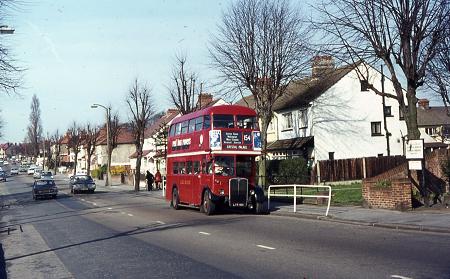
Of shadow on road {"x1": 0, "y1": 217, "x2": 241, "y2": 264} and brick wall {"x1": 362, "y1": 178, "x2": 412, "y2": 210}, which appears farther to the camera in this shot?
brick wall {"x1": 362, "y1": 178, "x2": 412, "y2": 210}

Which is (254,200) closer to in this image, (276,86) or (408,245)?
(408,245)

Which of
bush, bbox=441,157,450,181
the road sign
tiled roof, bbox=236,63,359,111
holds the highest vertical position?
A: tiled roof, bbox=236,63,359,111

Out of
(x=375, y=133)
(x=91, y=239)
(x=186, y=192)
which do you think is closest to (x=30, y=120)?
(x=375, y=133)

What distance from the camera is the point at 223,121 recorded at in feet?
74.5

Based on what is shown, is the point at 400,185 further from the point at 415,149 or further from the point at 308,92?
the point at 308,92

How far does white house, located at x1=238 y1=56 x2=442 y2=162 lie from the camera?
140ft

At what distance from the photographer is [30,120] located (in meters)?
139

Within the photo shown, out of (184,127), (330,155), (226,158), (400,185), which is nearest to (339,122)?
(330,155)

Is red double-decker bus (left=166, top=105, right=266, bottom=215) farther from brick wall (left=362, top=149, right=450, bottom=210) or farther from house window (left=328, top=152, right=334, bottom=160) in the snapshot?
house window (left=328, top=152, right=334, bottom=160)

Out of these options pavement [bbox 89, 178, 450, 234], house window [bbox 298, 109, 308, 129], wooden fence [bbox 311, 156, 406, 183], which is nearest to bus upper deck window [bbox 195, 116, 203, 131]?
pavement [bbox 89, 178, 450, 234]

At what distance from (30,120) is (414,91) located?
132176mm

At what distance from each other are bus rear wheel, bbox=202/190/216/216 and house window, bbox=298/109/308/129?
21.7m

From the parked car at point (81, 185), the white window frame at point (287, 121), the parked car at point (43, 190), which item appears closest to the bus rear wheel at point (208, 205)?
the parked car at point (43, 190)

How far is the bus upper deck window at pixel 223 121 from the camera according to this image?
74.0 ft
